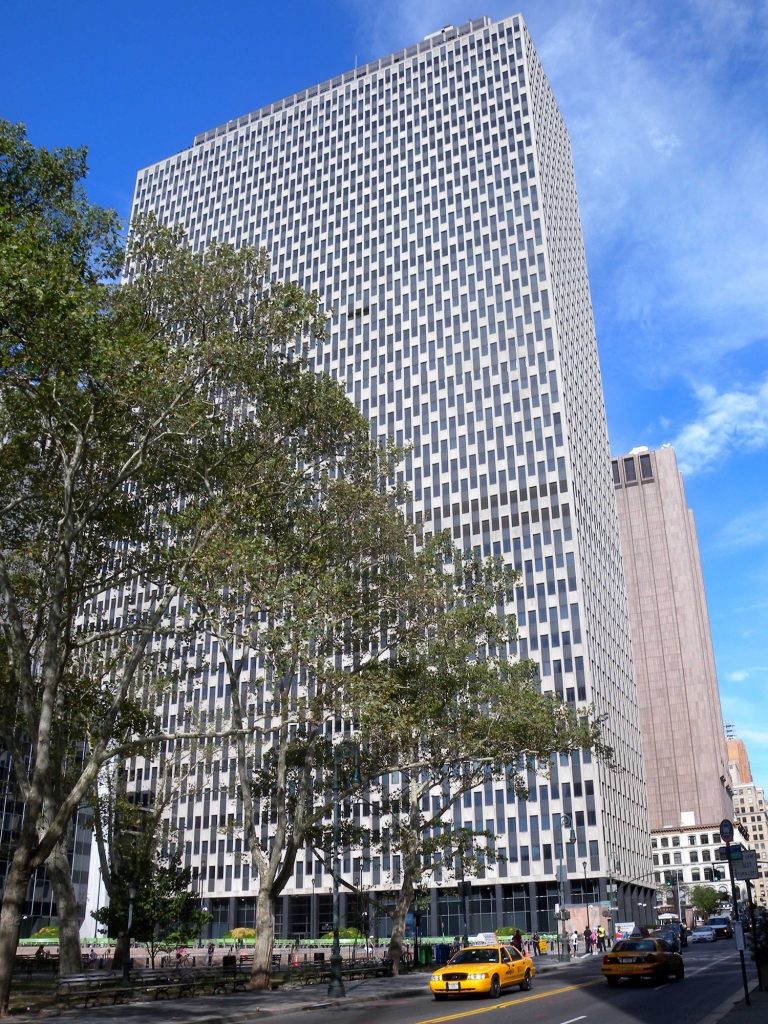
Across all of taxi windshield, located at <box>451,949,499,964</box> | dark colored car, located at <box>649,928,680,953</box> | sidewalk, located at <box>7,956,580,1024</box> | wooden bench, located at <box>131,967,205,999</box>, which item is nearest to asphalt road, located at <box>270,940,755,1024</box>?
sidewalk, located at <box>7,956,580,1024</box>

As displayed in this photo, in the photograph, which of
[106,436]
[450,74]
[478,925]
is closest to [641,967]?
[106,436]

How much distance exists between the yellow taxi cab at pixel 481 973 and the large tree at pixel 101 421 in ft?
36.2

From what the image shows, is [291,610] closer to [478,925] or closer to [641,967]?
[641,967]

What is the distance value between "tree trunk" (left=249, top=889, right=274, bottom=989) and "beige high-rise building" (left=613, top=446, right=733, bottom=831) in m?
129

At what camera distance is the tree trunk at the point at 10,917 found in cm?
2011

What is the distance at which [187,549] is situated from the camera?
27.7m

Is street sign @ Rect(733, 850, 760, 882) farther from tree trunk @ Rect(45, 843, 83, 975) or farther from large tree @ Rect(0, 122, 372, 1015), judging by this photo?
tree trunk @ Rect(45, 843, 83, 975)

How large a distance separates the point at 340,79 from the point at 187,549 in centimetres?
11584

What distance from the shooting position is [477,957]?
2562 centimetres

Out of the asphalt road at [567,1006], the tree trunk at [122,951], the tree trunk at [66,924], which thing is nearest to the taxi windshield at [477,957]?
the asphalt road at [567,1006]

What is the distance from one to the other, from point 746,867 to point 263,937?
1850 cm

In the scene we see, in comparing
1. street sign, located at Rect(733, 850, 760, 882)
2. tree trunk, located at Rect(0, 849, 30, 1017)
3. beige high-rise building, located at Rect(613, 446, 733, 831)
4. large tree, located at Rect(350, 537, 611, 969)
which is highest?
beige high-rise building, located at Rect(613, 446, 733, 831)

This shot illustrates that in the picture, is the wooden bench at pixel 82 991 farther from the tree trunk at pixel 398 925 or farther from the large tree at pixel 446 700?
the tree trunk at pixel 398 925

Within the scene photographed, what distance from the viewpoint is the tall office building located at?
84500 millimetres
